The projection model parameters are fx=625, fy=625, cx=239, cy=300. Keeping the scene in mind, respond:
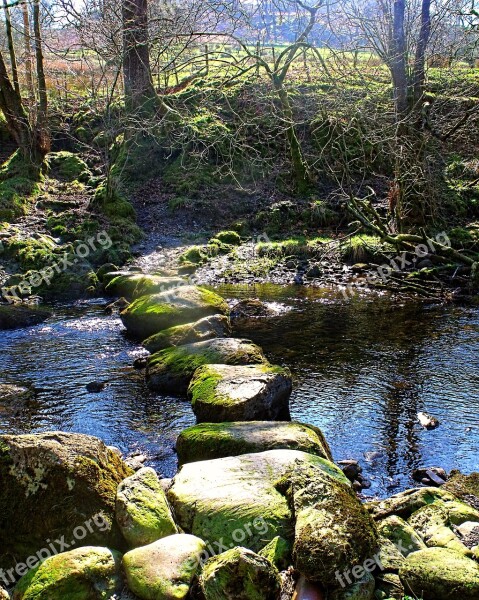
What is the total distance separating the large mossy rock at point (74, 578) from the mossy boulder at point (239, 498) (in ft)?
2.51

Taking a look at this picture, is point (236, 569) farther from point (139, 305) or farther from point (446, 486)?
point (139, 305)

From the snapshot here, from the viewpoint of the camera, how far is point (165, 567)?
425 cm

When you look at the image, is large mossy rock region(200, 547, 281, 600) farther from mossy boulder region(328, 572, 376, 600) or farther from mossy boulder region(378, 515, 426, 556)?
mossy boulder region(378, 515, 426, 556)

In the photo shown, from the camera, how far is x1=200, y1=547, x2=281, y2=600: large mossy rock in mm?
4008

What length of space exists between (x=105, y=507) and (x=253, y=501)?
116cm

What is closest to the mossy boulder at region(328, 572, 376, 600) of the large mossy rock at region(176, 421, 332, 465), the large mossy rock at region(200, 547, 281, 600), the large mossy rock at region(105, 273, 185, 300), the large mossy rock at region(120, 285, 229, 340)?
the large mossy rock at region(200, 547, 281, 600)

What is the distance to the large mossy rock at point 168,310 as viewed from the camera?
1159 centimetres

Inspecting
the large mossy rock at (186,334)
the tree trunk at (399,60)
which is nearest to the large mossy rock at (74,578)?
the large mossy rock at (186,334)

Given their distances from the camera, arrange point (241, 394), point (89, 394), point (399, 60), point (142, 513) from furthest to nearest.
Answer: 1. point (399, 60)
2. point (89, 394)
3. point (241, 394)
4. point (142, 513)

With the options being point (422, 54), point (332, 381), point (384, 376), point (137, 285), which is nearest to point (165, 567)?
point (332, 381)

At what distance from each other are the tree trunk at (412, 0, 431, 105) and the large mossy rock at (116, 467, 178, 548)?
13447 millimetres

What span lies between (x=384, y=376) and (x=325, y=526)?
17.4 feet

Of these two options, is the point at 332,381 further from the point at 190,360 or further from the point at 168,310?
the point at 168,310

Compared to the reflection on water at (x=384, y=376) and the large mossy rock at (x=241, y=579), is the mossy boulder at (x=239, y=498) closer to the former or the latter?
the large mossy rock at (x=241, y=579)
